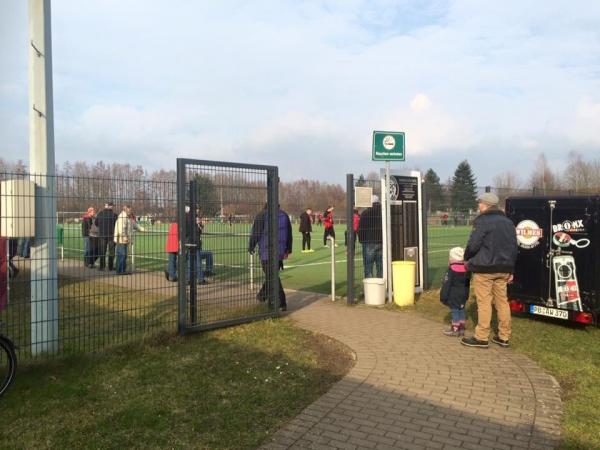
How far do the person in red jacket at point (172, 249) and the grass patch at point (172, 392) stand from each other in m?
1.19

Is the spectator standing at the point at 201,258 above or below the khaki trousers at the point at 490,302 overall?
above

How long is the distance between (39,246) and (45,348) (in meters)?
1.19

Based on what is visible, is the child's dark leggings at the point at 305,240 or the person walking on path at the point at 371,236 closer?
the person walking on path at the point at 371,236

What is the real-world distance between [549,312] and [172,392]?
19.4ft

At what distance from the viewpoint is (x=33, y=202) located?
569 centimetres

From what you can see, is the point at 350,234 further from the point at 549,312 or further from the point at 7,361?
the point at 7,361

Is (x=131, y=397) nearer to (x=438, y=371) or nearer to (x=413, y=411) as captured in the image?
(x=413, y=411)

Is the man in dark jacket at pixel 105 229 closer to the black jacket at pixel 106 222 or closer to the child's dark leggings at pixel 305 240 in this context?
the black jacket at pixel 106 222

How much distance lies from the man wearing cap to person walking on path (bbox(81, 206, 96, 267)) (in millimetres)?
4731

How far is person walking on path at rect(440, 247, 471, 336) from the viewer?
7273 mm

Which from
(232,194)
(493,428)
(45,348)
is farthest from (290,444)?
(232,194)

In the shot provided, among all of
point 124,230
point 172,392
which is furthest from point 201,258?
point 172,392

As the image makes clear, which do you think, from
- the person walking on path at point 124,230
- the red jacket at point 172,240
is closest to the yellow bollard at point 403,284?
the red jacket at point 172,240

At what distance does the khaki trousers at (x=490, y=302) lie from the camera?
22.1 ft
